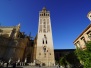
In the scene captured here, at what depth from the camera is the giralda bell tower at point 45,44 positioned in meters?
34.3

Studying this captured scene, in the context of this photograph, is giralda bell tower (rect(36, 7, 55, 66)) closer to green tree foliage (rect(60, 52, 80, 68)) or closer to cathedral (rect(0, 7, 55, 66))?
cathedral (rect(0, 7, 55, 66))

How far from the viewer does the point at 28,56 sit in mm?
39406

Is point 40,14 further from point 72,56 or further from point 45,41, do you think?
point 72,56

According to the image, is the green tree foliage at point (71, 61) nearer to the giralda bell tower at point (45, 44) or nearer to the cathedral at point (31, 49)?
the cathedral at point (31, 49)

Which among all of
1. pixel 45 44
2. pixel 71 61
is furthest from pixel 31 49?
pixel 71 61

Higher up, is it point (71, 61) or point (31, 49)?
point (31, 49)

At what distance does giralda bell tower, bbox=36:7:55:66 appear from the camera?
34253 mm

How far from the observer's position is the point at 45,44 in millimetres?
37719

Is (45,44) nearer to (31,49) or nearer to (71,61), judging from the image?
(31,49)

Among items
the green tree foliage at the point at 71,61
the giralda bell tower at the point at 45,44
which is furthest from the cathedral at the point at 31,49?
the green tree foliage at the point at 71,61

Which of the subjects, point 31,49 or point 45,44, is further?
point 31,49

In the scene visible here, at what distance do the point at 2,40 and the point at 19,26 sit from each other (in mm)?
11709

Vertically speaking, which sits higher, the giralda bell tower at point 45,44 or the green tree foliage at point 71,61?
the giralda bell tower at point 45,44

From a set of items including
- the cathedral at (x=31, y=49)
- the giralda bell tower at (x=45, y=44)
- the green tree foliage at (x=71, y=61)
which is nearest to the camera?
the green tree foliage at (x=71, y=61)
